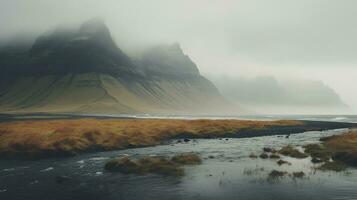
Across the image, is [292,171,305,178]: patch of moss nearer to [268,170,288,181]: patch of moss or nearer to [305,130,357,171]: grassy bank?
[268,170,288,181]: patch of moss

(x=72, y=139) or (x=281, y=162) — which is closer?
(x=281, y=162)

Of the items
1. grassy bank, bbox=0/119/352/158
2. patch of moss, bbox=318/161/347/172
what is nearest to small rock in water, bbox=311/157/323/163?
patch of moss, bbox=318/161/347/172

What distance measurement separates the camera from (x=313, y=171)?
53.3 m

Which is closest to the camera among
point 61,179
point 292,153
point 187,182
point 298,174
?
point 187,182

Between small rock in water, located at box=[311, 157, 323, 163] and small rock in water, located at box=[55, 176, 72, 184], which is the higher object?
small rock in water, located at box=[311, 157, 323, 163]

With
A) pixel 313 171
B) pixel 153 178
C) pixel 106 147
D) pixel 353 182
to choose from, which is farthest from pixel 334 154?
pixel 106 147

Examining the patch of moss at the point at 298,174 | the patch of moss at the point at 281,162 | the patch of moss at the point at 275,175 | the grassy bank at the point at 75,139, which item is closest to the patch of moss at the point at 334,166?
the patch of moss at the point at 298,174

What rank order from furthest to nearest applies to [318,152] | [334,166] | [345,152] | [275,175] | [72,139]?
[72,139]
[318,152]
[345,152]
[334,166]
[275,175]

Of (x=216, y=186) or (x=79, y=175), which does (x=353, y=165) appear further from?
(x=79, y=175)

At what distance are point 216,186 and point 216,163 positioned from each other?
15.9 meters

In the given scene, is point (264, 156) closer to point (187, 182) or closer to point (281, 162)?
point (281, 162)

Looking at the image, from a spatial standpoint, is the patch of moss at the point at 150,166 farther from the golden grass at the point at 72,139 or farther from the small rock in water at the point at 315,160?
the golden grass at the point at 72,139

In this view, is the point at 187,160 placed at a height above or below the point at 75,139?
below

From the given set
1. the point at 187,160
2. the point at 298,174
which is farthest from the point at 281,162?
the point at 187,160
